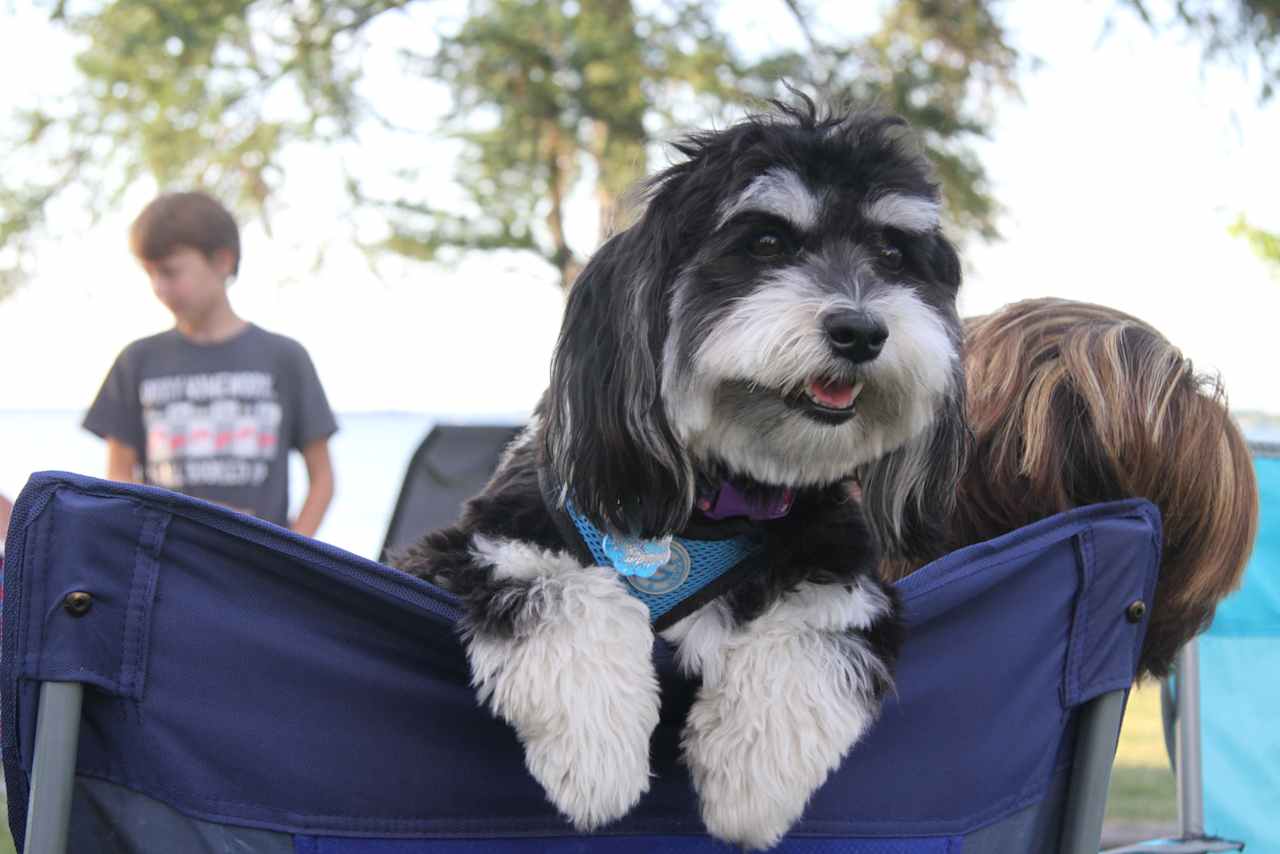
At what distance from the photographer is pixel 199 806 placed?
1346 mm

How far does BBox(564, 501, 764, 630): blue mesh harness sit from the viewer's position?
179 centimetres

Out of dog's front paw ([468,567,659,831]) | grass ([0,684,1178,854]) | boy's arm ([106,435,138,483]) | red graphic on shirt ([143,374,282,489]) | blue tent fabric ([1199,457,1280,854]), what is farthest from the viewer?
grass ([0,684,1178,854])

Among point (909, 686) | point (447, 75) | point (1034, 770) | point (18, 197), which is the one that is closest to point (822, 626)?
point (909, 686)

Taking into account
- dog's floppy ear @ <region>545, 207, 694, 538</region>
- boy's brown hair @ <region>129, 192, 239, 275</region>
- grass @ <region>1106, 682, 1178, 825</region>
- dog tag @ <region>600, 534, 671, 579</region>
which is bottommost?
grass @ <region>1106, 682, 1178, 825</region>

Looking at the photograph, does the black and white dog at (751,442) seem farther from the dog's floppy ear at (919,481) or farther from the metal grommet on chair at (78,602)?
the metal grommet on chair at (78,602)

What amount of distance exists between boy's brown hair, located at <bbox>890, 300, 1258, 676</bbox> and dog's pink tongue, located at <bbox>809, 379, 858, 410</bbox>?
1.35ft

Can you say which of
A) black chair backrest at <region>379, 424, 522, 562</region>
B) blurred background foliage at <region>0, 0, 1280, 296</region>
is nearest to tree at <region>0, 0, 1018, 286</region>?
blurred background foliage at <region>0, 0, 1280, 296</region>

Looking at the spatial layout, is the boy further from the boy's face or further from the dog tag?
the dog tag

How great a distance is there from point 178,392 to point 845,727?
10.1ft

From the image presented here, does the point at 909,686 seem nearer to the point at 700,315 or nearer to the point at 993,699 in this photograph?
the point at 993,699

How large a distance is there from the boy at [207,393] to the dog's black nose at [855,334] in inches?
107

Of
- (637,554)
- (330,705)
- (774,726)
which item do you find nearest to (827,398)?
(637,554)

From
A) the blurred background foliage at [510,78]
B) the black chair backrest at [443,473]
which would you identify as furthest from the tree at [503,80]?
the black chair backrest at [443,473]

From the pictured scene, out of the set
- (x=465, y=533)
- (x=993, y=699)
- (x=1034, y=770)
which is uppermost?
(x=465, y=533)
